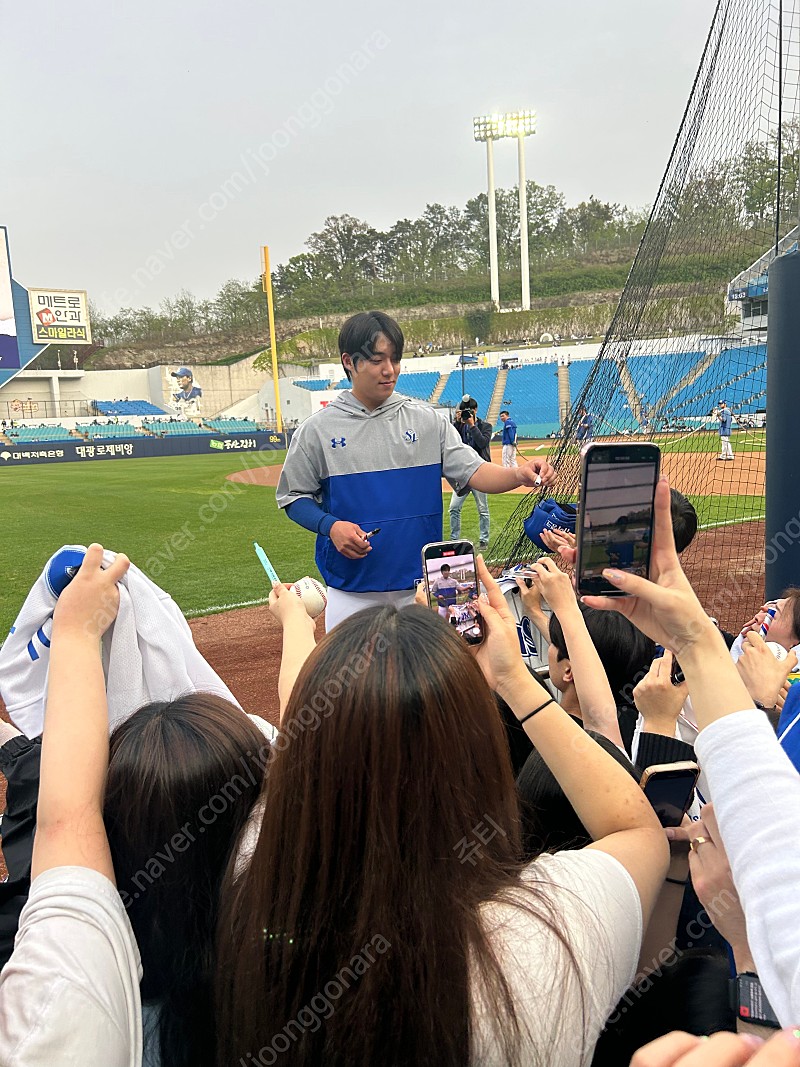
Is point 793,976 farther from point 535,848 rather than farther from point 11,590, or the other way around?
point 11,590

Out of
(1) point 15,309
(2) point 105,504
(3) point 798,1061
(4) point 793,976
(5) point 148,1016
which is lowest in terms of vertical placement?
(2) point 105,504

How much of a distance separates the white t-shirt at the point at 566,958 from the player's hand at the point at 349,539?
1811 millimetres

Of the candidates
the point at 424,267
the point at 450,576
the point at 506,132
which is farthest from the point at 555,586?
the point at 424,267

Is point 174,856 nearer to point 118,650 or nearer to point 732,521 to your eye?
point 118,650

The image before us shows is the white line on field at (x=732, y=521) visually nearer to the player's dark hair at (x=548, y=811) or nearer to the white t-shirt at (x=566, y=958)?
the player's dark hair at (x=548, y=811)

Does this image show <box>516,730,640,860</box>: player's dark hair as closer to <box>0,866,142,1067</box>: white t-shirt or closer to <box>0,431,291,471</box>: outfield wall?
<box>0,866,142,1067</box>: white t-shirt

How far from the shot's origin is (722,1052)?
658 millimetres

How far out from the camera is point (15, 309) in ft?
146

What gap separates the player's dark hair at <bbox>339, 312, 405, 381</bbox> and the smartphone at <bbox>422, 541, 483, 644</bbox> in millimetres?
1194

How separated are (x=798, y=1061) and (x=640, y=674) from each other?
1.92 m

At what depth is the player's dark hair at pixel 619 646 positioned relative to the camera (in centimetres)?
245

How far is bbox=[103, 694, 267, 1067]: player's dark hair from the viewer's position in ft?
4.02

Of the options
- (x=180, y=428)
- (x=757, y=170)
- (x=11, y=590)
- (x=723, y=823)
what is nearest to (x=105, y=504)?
(x=11, y=590)

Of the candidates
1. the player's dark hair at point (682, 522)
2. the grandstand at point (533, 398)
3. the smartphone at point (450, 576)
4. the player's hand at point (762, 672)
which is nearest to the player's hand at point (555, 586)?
the smartphone at point (450, 576)
